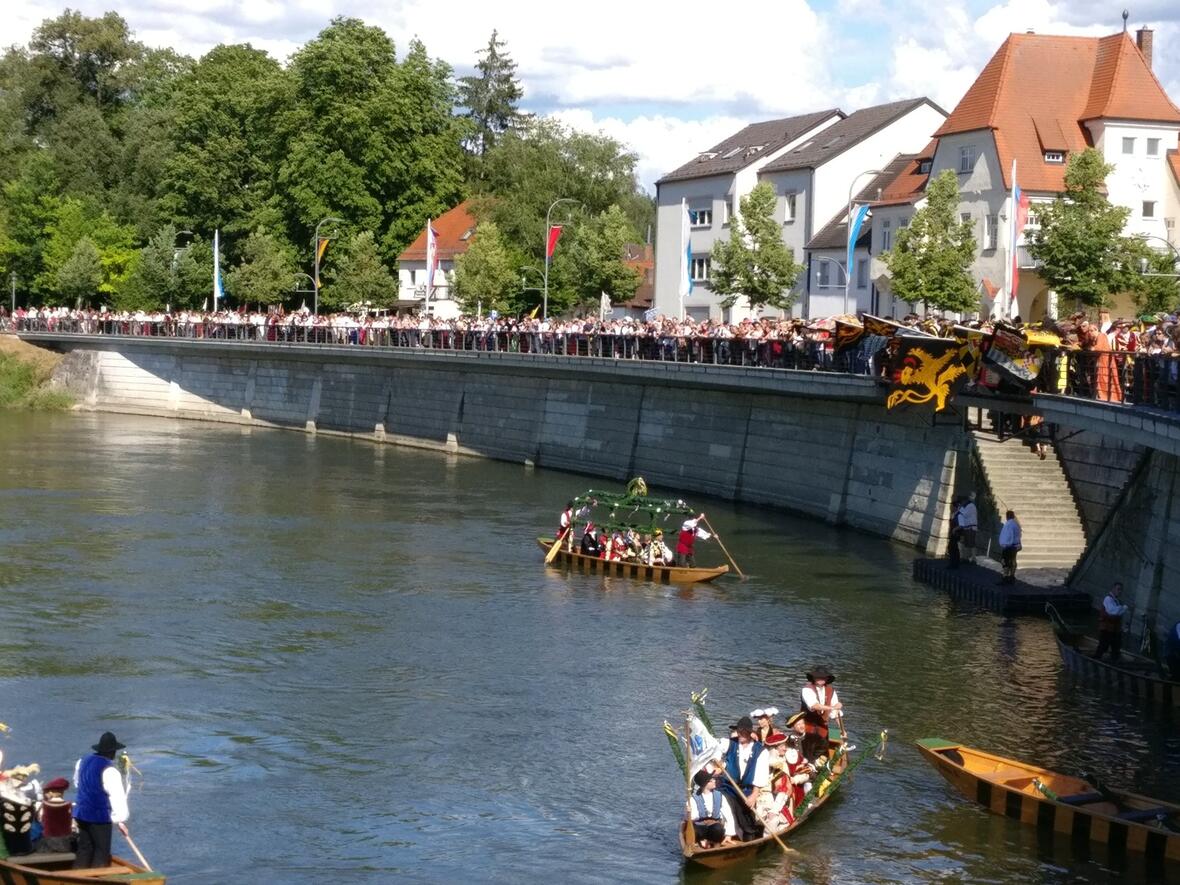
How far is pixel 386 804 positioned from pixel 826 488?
26.9m

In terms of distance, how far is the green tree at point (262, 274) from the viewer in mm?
92812

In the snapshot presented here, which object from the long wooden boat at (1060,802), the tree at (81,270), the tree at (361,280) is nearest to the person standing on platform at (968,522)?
the long wooden boat at (1060,802)

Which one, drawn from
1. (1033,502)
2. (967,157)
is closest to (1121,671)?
(1033,502)

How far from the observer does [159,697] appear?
27844 millimetres

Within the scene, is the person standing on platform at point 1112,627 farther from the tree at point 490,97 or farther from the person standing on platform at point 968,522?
the tree at point 490,97

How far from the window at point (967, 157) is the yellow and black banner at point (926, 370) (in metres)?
26.4

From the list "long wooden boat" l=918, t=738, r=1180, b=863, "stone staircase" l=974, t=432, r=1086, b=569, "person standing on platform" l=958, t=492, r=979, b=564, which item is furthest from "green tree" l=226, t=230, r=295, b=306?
"long wooden boat" l=918, t=738, r=1180, b=863

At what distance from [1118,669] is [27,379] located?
70.8m

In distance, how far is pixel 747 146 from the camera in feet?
276

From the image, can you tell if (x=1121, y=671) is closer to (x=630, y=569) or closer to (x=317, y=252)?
(x=630, y=569)

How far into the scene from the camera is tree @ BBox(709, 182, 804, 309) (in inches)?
2699

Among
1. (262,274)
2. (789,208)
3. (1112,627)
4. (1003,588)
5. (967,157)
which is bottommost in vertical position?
(1003,588)

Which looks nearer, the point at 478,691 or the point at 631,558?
the point at 478,691

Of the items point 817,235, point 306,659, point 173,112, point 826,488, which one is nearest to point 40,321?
point 173,112
